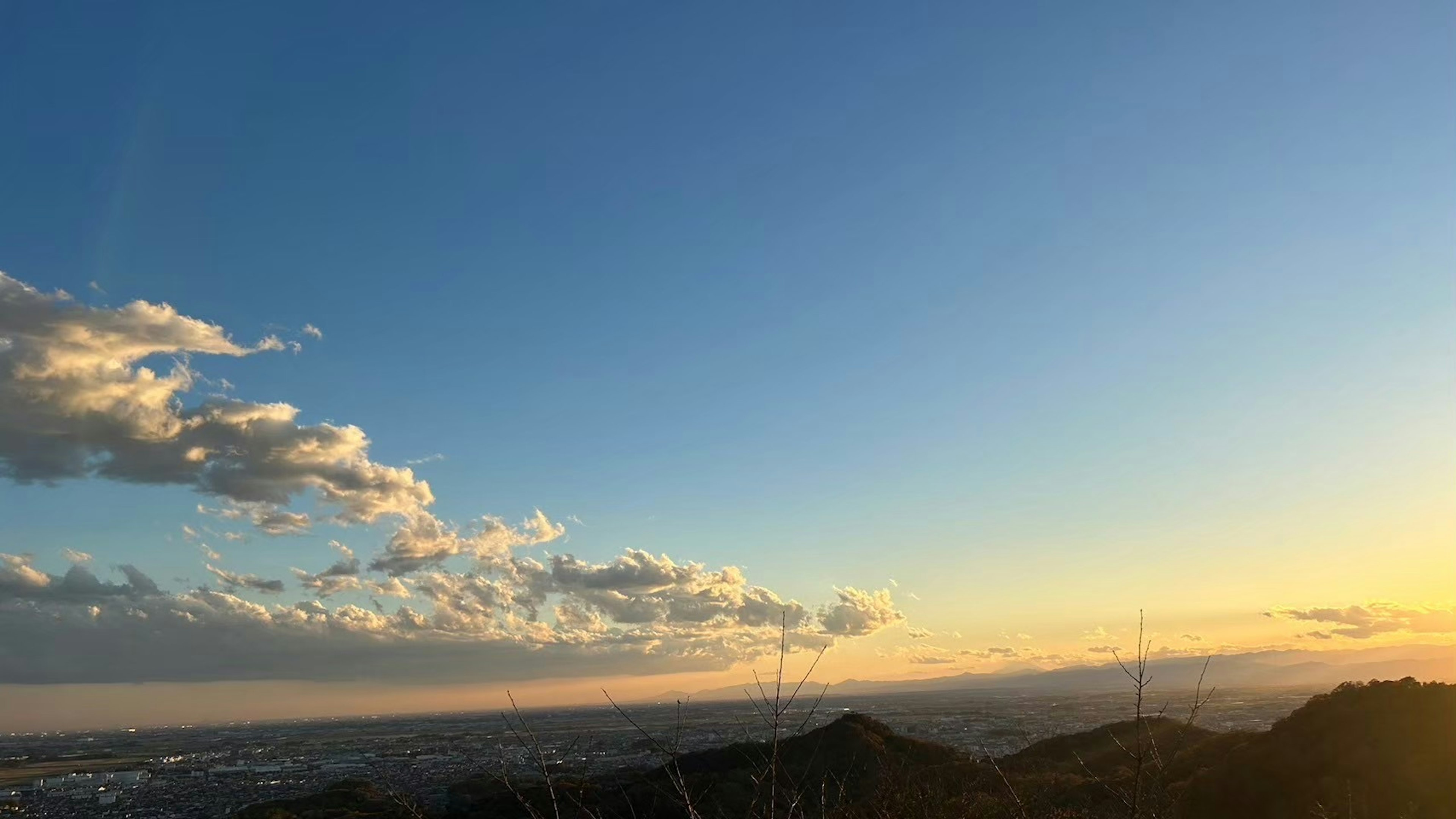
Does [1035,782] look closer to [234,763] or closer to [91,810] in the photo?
[91,810]

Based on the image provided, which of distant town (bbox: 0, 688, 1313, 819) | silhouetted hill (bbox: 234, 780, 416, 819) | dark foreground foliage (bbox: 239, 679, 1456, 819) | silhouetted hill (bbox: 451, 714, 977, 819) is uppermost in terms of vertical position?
dark foreground foliage (bbox: 239, 679, 1456, 819)

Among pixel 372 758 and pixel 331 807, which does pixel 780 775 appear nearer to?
pixel 331 807

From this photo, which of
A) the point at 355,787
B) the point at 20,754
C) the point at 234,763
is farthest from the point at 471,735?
the point at 355,787

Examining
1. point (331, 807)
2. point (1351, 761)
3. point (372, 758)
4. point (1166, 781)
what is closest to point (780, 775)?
point (1166, 781)

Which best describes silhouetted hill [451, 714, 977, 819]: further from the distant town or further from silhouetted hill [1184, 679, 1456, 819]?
silhouetted hill [1184, 679, 1456, 819]

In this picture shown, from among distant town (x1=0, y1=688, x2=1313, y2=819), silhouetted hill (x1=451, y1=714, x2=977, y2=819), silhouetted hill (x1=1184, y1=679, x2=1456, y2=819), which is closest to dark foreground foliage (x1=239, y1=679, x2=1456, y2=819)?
silhouetted hill (x1=1184, y1=679, x2=1456, y2=819)

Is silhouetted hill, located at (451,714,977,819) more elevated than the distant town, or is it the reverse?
silhouetted hill, located at (451,714,977,819)

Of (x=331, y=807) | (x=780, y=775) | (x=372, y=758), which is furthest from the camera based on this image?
(x=372, y=758)

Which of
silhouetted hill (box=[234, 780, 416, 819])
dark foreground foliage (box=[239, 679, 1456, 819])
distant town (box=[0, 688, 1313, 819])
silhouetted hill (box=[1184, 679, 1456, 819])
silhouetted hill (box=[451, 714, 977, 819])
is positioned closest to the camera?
dark foreground foliage (box=[239, 679, 1456, 819])
